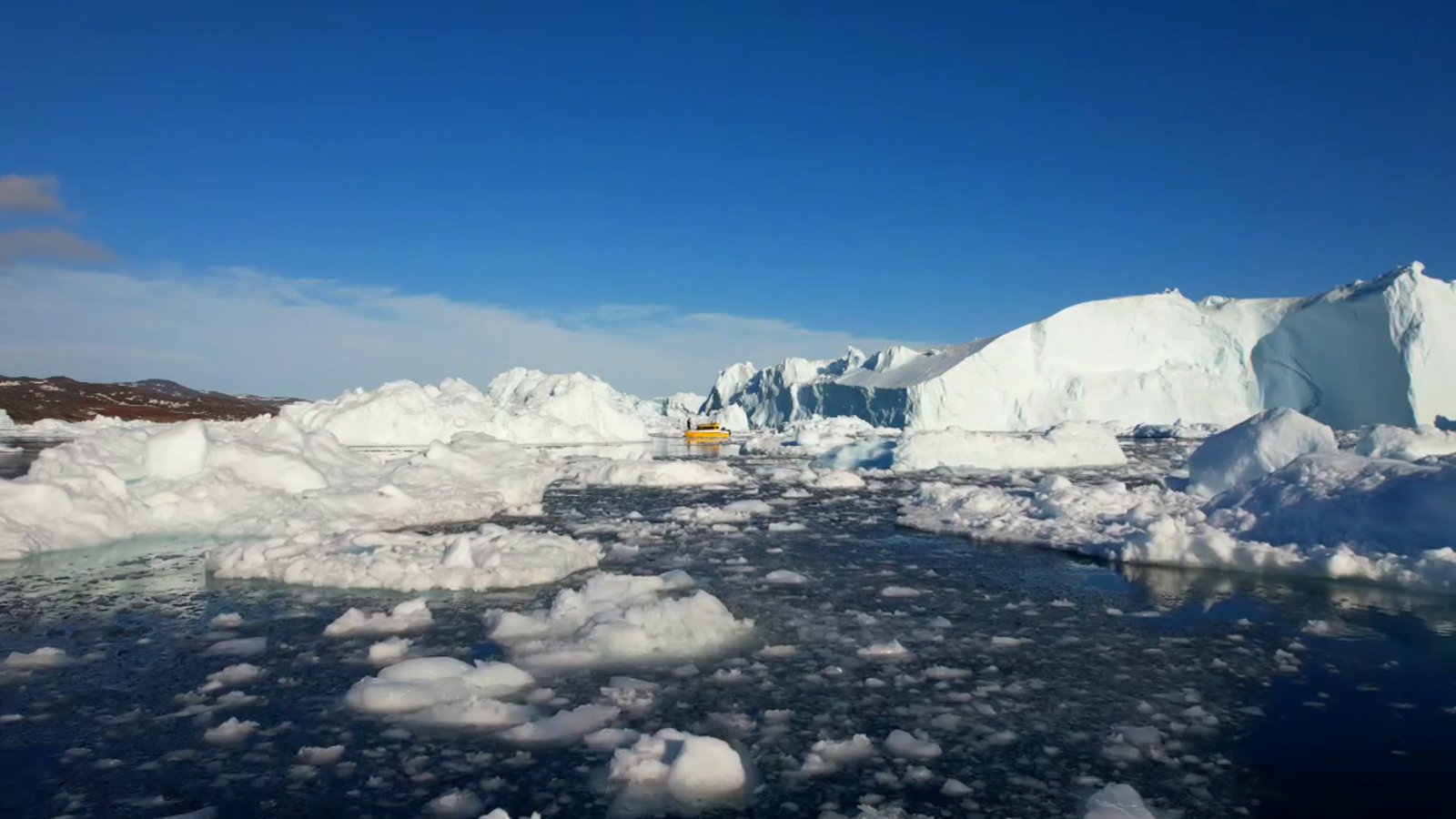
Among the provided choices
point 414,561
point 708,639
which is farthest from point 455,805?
point 414,561

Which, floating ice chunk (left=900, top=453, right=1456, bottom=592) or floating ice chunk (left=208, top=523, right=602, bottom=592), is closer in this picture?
floating ice chunk (left=208, top=523, right=602, bottom=592)

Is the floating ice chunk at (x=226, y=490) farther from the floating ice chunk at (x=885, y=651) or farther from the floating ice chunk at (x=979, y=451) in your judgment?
the floating ice chunk at (x=979, y=451)

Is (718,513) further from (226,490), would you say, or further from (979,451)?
(979,451)

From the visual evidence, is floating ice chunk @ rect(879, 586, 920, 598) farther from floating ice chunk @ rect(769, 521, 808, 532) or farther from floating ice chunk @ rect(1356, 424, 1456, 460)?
floating ice chunk @ rect(1356, 424, 1456, 460)

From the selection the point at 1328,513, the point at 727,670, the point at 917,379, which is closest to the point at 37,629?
the point at 727,670

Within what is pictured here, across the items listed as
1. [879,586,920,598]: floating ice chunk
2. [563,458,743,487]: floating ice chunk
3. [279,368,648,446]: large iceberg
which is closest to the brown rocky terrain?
[279,368,648,446]: large iceberg
